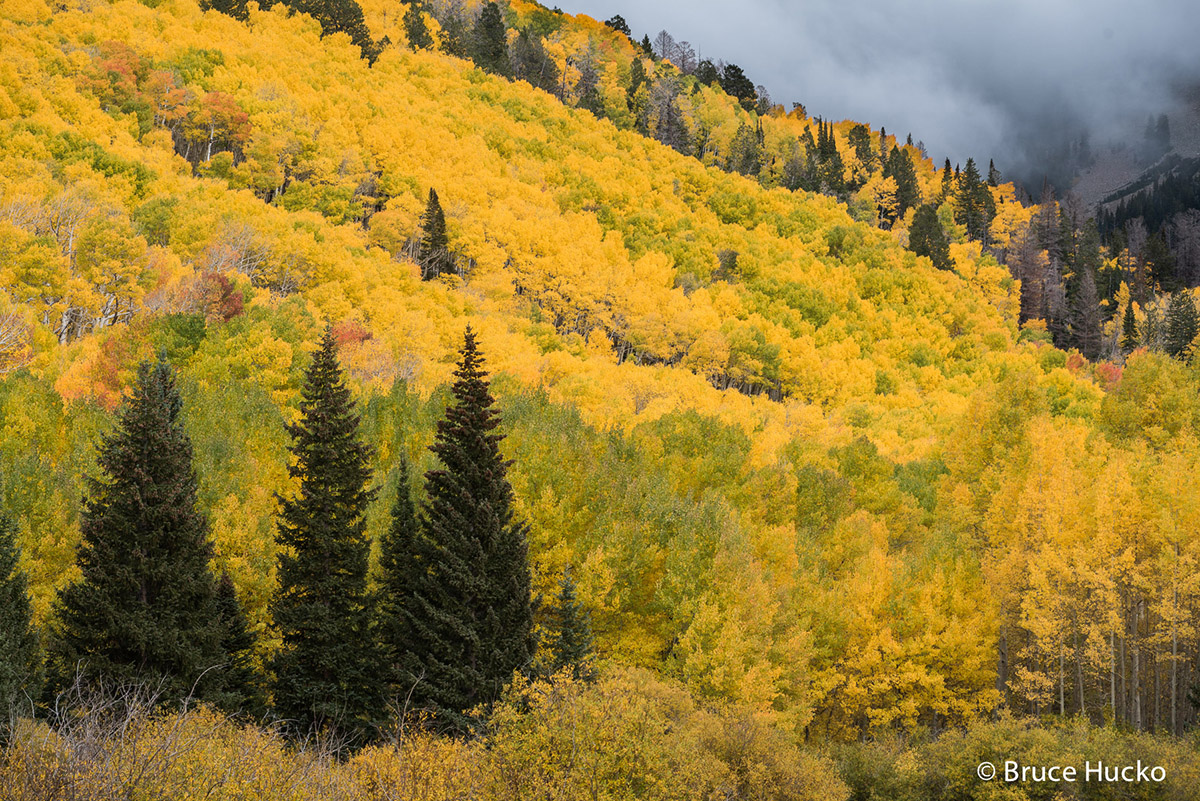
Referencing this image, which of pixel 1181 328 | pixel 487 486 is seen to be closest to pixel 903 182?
pixel 1181 328

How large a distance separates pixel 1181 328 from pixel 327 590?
330 feet

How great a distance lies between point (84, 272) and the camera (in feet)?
176

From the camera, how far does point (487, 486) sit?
99.8ft

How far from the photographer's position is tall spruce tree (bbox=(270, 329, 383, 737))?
29156 mm

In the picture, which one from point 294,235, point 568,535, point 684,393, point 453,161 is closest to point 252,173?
point 294,235

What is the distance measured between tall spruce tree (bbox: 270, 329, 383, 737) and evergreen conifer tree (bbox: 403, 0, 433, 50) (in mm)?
124939

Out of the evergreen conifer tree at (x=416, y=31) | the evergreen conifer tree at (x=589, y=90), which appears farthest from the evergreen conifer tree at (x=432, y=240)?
the evergreen conifer tree at (x=589, y=90)

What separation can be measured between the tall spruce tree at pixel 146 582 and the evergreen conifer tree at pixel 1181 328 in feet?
329

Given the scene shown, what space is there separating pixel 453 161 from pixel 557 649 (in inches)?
3533

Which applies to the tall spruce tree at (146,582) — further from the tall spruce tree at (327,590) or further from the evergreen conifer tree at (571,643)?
the evergreen conifer tree at (571,643)

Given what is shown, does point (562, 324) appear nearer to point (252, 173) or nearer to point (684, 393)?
point (684, 393)

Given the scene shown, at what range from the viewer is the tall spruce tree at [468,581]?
28.4m

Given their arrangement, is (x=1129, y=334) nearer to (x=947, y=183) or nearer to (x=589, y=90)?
(x=947, y=183)

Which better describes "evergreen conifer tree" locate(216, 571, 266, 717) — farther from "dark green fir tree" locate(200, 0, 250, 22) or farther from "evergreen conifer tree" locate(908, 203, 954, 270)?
"evergreen conifer tree" locate(908, 203, 954, 270)
